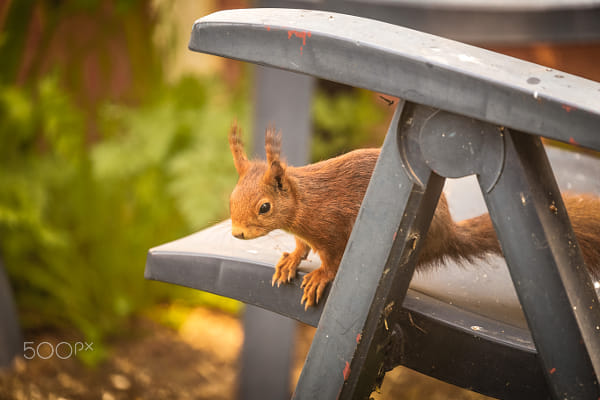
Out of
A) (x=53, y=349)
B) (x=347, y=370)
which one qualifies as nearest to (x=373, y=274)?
(x=347, y=370)

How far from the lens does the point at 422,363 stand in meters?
0.55

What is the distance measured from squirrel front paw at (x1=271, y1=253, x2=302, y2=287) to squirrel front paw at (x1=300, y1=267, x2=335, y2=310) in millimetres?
17

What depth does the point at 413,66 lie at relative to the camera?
40 centimetres

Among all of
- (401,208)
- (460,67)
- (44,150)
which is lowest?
(44,150)

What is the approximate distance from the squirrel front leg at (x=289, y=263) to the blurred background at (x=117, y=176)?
0.81 m

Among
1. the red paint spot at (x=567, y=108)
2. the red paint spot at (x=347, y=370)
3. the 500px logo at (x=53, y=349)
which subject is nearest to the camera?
the red paint spot at (x=567, y=108)

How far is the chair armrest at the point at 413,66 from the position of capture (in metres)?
0.36

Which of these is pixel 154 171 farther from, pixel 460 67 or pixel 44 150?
pixel 460 67

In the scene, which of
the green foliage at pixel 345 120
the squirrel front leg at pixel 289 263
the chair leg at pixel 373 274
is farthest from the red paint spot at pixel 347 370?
the green foliage at pixel 345 120

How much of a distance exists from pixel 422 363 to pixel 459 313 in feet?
0.20

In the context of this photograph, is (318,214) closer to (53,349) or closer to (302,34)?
(302,34)

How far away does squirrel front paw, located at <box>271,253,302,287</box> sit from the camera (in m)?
0.57

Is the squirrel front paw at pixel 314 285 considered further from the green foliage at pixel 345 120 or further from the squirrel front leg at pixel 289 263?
the green foliage at pixel 345 120

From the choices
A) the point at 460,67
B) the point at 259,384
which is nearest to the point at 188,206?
the point at 259,384
